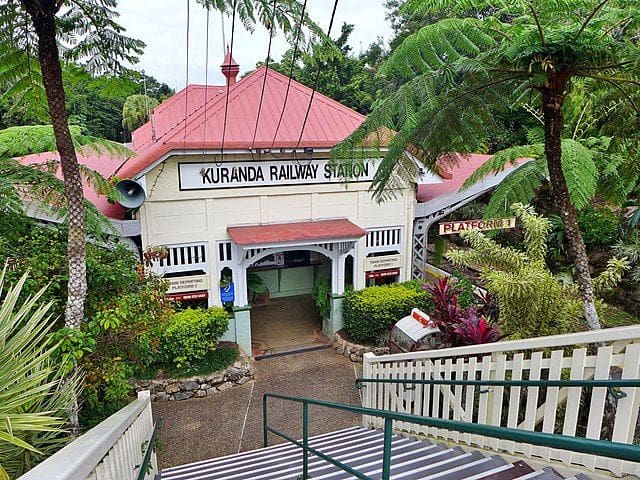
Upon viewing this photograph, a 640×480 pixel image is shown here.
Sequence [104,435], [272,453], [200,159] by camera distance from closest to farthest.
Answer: [104,435], [272,453], [200,159]

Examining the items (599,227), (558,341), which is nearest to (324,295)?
(558,341)

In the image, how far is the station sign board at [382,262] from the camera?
9.88m

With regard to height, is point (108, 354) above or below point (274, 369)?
above

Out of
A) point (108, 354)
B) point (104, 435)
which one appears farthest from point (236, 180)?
point (104, 435)

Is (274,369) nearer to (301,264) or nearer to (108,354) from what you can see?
(301,264)

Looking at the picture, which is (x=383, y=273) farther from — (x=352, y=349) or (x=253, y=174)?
(x=253, y=174)

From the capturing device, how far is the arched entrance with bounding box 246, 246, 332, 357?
10148mm

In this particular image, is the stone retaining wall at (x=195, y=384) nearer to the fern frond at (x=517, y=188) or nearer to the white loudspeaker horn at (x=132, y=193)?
the white loudspeaker horn at (x=132, y=193)

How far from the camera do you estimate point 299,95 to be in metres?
10.3

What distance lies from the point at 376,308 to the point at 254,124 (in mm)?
4430

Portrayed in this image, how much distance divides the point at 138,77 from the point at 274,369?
19.3ft

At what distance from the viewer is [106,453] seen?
244 centimetres

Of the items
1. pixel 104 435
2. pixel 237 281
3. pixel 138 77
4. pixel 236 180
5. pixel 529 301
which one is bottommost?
pixel 237 281

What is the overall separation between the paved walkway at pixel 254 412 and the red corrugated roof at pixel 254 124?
13.8ft
